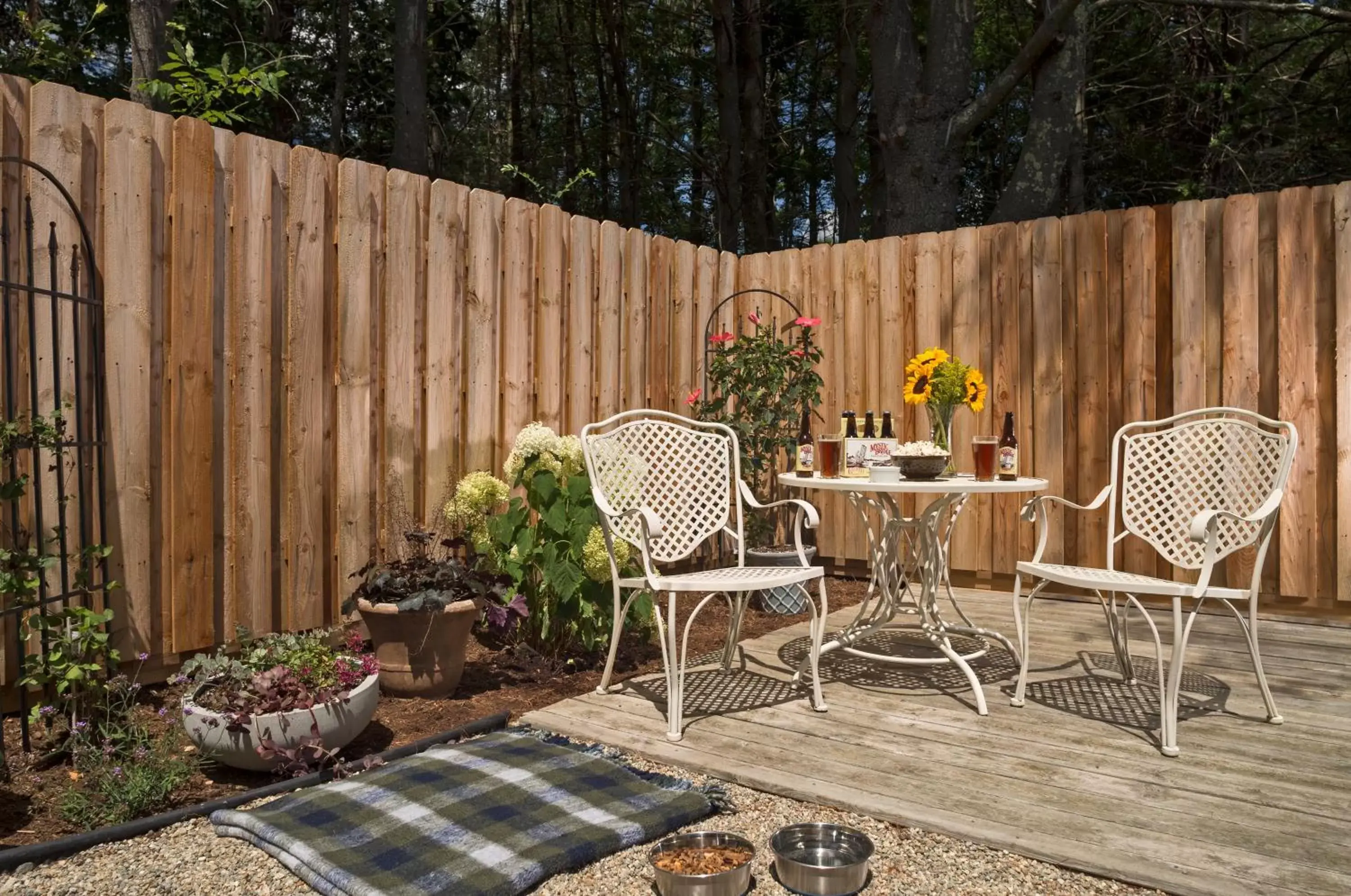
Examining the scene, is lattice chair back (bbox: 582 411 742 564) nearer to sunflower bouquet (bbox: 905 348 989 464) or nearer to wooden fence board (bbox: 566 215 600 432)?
sunflower bouquet (bbox: 905 348 989 464)

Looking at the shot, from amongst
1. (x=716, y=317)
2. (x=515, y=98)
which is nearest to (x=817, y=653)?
(x=716, y=317)

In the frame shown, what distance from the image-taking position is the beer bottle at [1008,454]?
3.45 metres

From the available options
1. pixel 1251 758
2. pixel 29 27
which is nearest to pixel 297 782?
pixel 1251 758

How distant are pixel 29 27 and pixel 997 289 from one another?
4994mm

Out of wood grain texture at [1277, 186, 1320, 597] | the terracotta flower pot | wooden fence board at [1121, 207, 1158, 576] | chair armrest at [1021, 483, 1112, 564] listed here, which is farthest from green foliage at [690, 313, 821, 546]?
wood grain texture at [1277, 186, 1320, 597]

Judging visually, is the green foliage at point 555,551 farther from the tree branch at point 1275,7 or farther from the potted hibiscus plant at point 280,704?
the tree branch at point 1275,7

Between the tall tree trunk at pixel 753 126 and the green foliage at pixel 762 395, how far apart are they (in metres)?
6.00

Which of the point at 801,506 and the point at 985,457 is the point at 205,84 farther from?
the point at 985,457

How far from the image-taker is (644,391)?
491 cm

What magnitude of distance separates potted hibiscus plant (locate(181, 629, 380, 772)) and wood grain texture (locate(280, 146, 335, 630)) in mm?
548

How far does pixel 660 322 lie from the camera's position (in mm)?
5016

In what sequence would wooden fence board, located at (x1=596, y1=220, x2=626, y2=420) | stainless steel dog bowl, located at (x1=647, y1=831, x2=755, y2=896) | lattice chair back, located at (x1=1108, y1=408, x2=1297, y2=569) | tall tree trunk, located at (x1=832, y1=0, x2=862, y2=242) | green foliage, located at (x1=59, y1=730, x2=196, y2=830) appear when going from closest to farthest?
stainless steel dog bowl, located at (x1=647, y1=831, x2=755, y2=896), green foliage, located at (x1=59, y1=730, x2=196, y2=830), lattice chair back, located at (x1=1108, y1=408, x2=1297, y2=569), wooden fence board, located at (x1=596, y1=220, x2=626, y2=420), tall tree trunk, located at (x1=832, y1=0, x2=862, y2=242)

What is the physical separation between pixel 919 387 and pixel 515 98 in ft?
31.7

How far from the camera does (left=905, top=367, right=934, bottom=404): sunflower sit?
3.44m
